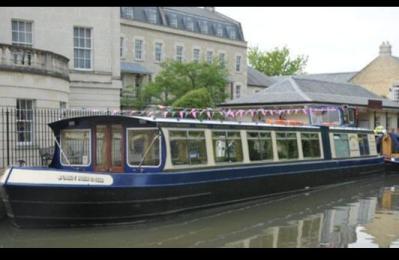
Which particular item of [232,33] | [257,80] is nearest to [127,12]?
[232,33]

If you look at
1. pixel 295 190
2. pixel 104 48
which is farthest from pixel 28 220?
pixel 104 48

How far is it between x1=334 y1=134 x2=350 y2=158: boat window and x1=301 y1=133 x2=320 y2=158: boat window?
5.20ft

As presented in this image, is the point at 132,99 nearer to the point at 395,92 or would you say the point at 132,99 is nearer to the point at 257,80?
the point at 257,80

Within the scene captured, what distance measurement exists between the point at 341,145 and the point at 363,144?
2.52 metres

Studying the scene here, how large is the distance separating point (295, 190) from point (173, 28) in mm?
33678

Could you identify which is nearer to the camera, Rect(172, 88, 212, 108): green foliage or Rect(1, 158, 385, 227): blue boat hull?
Rect(1, 158, 385, 227): blue boat hull

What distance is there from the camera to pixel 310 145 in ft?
63.1

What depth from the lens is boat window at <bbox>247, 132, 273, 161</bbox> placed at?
15.7 metres

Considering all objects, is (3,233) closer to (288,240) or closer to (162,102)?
(288,240)

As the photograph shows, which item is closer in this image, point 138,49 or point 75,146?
point 75,146

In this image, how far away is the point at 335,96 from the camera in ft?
107

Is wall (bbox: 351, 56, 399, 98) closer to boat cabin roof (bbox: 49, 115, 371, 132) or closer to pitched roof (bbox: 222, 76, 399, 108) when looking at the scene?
pitched roof (bbox: 222, 76, 399, 108)

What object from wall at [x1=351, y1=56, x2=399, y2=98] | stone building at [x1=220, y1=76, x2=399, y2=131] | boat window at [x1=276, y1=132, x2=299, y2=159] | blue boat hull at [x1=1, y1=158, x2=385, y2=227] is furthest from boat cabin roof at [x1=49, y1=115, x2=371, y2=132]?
wall at [x1=351, y1=56, x2=399, y2=98]

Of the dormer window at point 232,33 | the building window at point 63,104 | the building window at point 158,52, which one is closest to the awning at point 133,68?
the building window at point 158,52
